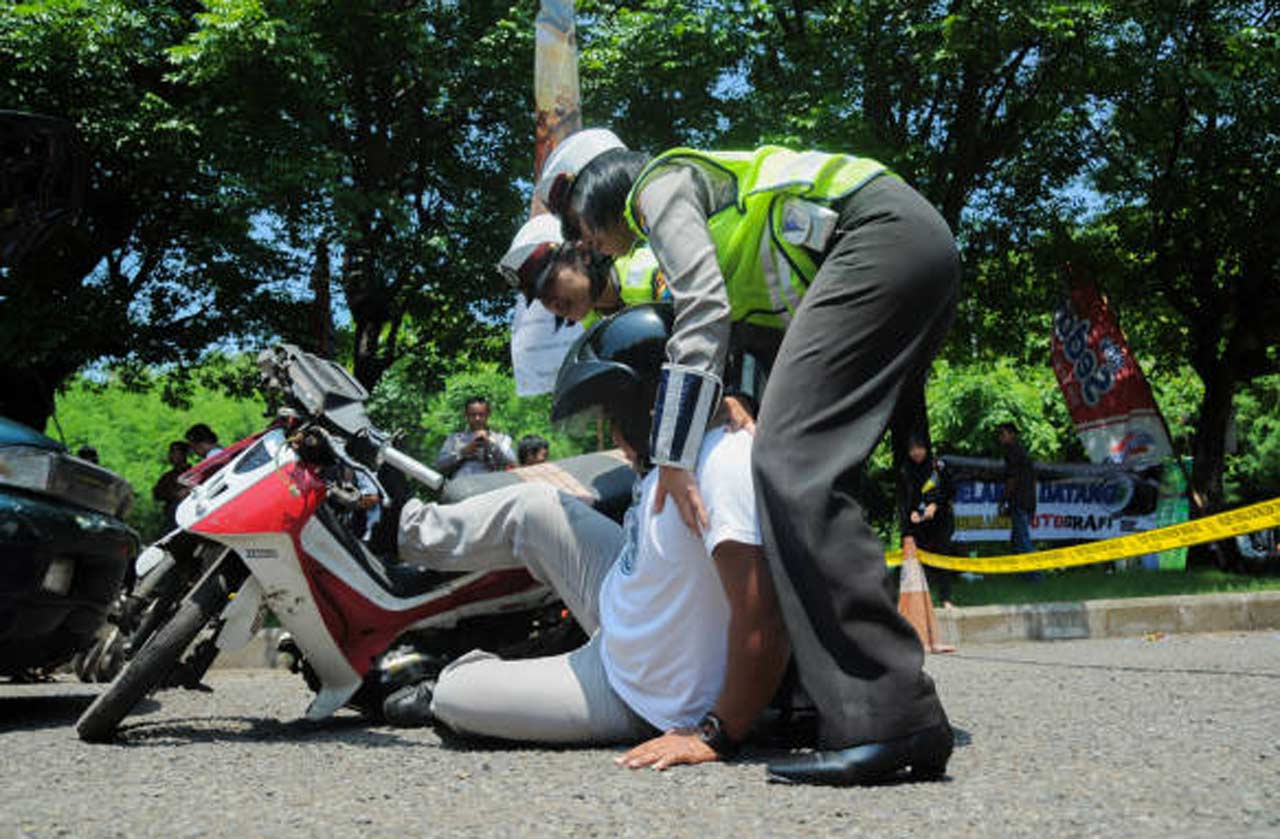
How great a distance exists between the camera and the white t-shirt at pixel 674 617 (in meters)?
2.93

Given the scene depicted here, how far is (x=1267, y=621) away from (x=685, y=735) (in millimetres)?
7213

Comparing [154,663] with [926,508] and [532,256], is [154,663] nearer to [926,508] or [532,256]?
[532,256]

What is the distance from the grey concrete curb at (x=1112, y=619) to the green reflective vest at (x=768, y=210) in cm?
614

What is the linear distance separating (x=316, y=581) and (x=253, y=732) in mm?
570

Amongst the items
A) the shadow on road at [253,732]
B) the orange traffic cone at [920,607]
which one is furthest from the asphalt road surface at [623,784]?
the orange traffic cone at [920,607]

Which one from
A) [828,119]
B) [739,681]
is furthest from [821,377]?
[828,119]

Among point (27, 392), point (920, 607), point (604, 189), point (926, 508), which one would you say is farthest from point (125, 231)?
point (604, 189)

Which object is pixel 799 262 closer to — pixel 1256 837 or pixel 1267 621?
pixel 1256 837

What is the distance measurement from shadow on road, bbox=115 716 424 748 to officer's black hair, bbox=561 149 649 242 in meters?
1.50

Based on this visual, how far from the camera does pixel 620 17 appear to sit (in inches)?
573

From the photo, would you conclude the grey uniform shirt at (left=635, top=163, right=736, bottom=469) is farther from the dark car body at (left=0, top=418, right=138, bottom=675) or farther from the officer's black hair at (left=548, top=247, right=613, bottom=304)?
the dark car body at (left=0, top=418, right=138, bottom=675)

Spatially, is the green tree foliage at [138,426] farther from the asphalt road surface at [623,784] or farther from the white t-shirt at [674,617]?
the white t-shirt at [674,617]

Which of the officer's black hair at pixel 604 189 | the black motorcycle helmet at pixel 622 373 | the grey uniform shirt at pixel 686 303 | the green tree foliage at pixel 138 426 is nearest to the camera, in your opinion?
the grey uniform shirt at pixel 686 303

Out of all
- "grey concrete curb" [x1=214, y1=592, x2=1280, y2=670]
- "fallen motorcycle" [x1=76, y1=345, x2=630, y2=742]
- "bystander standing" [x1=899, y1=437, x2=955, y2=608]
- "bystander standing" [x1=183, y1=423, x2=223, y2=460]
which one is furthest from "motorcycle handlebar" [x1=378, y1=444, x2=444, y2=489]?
"bystander standing" [x1=899, y1=437, x2=955, y2=608]
